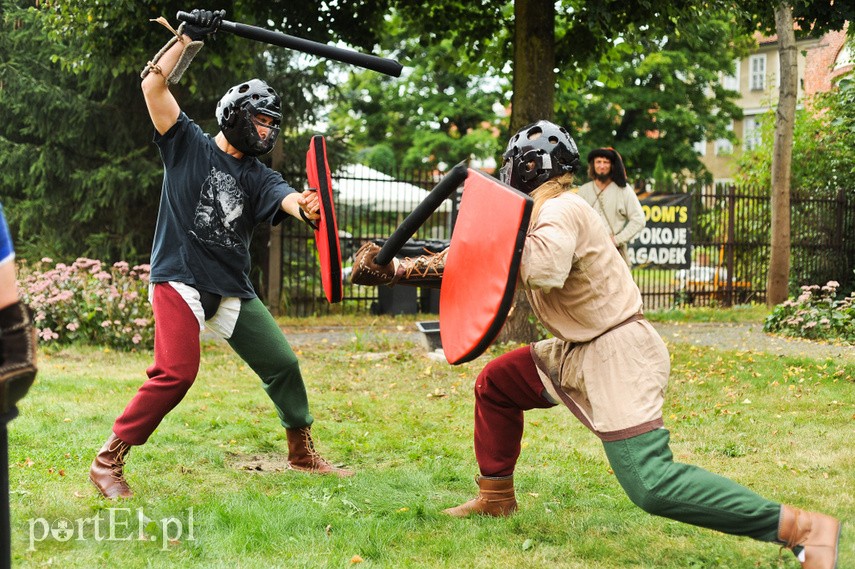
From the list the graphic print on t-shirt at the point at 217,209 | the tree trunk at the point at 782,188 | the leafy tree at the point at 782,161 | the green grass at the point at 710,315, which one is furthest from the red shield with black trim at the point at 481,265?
the tree trunk at the point at 782,188

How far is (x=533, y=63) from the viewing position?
9734mm

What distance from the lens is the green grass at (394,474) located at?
375 centimetres

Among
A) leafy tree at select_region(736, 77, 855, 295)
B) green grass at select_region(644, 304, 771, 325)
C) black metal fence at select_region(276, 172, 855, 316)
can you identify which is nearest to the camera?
green grass at select_region(644, 304, 771, 325)

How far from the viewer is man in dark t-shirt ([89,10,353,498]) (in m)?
4.37

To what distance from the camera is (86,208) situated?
547 inches

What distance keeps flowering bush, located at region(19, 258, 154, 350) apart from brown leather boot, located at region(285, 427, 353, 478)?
5207 mm

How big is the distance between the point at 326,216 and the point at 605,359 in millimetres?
1197

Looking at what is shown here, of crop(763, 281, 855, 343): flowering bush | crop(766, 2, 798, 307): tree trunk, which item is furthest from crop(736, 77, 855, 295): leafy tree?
crop(763, 281, 855, 343): flowering bush

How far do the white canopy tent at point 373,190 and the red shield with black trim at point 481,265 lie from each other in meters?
10.8

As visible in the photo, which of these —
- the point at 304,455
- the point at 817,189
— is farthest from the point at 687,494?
the point at 817,189

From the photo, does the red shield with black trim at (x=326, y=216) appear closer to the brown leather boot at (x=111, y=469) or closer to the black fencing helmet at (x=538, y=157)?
the black fencing helmet at (x=538, y=157)

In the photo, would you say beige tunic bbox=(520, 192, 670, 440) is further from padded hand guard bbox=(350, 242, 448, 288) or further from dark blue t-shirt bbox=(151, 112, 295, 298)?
dark blue t-shirt bbox=(151, 112, 295, 298)

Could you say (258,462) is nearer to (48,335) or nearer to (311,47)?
(311,47)

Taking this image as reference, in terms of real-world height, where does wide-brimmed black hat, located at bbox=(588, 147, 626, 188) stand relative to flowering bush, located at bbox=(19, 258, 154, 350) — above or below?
above
